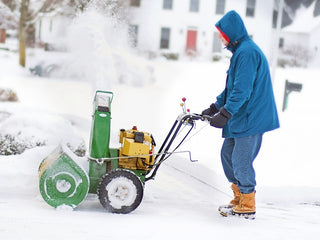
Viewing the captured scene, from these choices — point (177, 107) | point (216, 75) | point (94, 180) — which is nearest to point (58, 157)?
point (94, 180)

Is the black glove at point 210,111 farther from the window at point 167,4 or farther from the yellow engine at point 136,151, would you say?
the window at point 167,4

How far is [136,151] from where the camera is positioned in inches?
90.0

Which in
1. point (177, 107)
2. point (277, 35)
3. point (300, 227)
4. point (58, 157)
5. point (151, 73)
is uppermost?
point (277, 35)

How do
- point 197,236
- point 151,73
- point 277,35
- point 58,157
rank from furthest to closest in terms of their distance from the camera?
point 277,35 → point 151,73 → point 58,157 → point 197,236

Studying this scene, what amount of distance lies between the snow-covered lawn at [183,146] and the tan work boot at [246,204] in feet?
0.17

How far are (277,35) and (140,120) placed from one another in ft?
3.78

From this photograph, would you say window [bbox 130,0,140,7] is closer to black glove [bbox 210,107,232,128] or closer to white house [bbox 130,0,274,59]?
white house [bbox 130,0,274,59]

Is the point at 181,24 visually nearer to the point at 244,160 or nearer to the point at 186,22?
the point at 186,22

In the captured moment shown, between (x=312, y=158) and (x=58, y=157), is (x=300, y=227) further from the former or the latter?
(x=58, y=157)

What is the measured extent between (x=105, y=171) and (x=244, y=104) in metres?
0.78

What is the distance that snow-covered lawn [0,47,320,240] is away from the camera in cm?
238

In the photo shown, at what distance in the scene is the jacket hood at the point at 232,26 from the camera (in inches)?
85.0

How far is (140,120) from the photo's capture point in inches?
123

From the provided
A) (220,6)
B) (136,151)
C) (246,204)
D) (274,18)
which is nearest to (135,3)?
(220,6)
